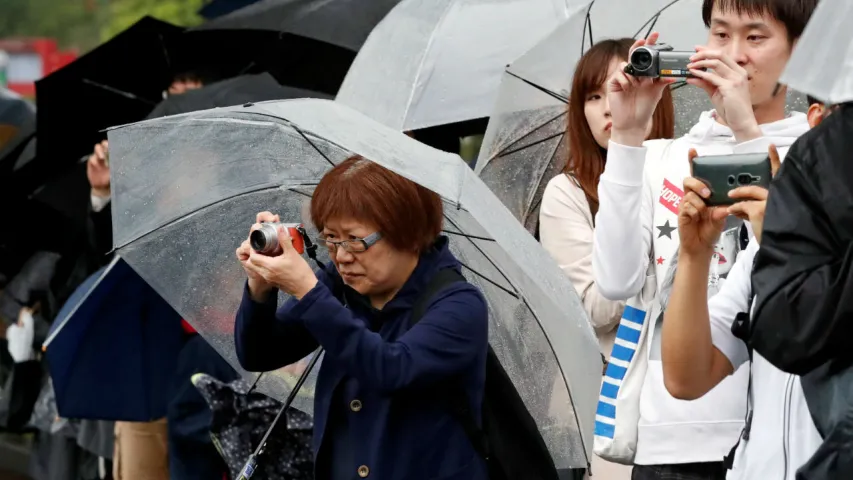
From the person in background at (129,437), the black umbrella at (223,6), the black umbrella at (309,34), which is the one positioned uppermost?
the black umbrella at (223,6)

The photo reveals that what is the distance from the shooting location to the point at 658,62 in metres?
4.27

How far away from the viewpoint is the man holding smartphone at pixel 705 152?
4.29m

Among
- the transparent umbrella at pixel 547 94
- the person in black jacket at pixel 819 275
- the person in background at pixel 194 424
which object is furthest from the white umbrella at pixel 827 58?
the person in background at pixel 194 424

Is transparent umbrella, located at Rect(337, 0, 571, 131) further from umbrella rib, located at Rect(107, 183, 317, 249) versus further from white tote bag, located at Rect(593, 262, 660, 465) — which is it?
Answer: white tote bag, located at Rect(593, 262, 660, 465)

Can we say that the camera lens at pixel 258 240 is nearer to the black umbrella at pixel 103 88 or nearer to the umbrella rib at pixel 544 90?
the umbrella rib at pixel 544 90

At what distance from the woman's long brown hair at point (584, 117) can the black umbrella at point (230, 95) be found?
6.72 feet

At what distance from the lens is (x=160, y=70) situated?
32.6 ft

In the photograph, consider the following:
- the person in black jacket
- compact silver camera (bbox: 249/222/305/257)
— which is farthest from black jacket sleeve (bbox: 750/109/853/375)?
compact silver camera (bbox: 249/222/305/257)

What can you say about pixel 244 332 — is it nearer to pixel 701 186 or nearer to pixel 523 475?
pixel 523 475

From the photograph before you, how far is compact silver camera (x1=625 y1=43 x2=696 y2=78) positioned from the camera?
13.7ft

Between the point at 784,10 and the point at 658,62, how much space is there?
0.41 metres

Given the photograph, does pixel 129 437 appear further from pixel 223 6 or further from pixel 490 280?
pixel 223 6

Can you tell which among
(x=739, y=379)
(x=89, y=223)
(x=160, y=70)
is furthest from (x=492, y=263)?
(x=160, y=70)

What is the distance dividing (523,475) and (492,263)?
2.24ft
